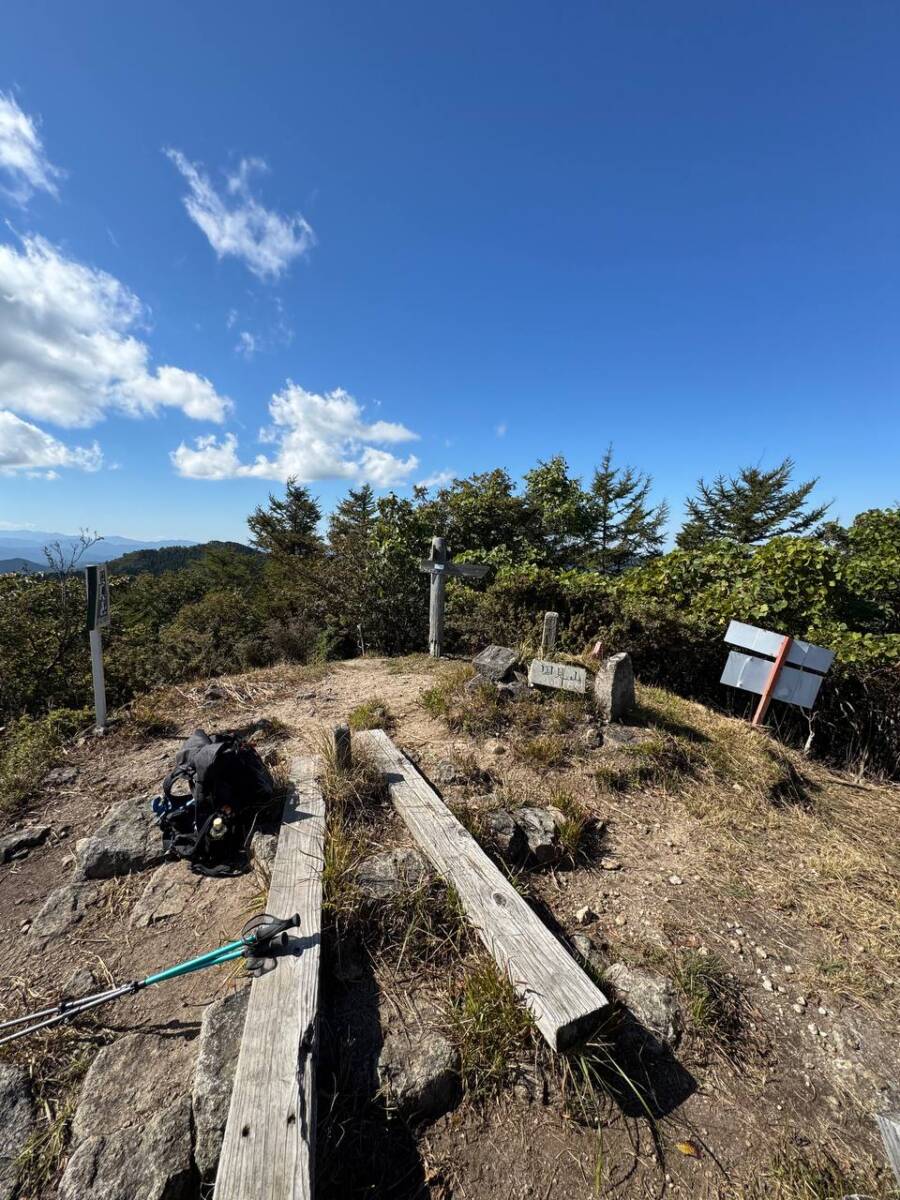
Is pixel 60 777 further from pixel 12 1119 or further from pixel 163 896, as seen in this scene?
pixel 12 1119

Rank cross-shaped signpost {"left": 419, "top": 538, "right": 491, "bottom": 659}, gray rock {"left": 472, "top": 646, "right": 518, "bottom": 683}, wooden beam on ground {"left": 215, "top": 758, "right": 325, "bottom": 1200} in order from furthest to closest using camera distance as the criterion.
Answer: cross-shaped signpost {"left": 419, "top": 538, "right": 491, "bottom": 659}, gray rock {"left": 472, "top": 646, "right": 518, "bottom": 683}, wooden beam on ground {"left": 215, "top": 758, "right": 325, "bottom": 1200}

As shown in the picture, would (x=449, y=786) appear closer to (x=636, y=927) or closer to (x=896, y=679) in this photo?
(x=636, y=927)

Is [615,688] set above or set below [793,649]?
below

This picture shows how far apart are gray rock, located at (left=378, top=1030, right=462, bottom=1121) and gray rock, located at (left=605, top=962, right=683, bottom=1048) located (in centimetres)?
84

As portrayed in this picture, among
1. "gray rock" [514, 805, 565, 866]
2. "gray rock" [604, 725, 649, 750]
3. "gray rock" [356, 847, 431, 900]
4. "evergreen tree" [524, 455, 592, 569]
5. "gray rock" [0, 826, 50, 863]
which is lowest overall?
"gray rock" [0, 826, 50, 863]

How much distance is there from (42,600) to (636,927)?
989cm

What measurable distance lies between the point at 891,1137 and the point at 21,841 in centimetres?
482

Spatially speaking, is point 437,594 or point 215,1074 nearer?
point 215,1074

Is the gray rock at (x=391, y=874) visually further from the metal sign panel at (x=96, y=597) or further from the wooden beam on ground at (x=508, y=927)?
the metal sign panel at (x=96, y=597)

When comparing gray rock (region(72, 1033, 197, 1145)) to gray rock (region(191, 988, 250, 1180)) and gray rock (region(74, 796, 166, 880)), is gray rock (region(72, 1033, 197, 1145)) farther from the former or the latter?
gray rock (region(74, 796, 166, 880))

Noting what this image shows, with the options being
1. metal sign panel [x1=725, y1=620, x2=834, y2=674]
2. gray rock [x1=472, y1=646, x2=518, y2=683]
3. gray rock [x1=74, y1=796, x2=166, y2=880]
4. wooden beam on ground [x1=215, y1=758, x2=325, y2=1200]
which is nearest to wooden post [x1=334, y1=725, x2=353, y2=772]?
wooden beam on ground [x1=215, y1=758, x2=325, y2=1200]

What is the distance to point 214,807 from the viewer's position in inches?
111

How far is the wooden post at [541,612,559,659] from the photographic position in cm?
566

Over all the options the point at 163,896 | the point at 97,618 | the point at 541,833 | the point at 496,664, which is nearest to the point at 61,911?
the point at 163,896
